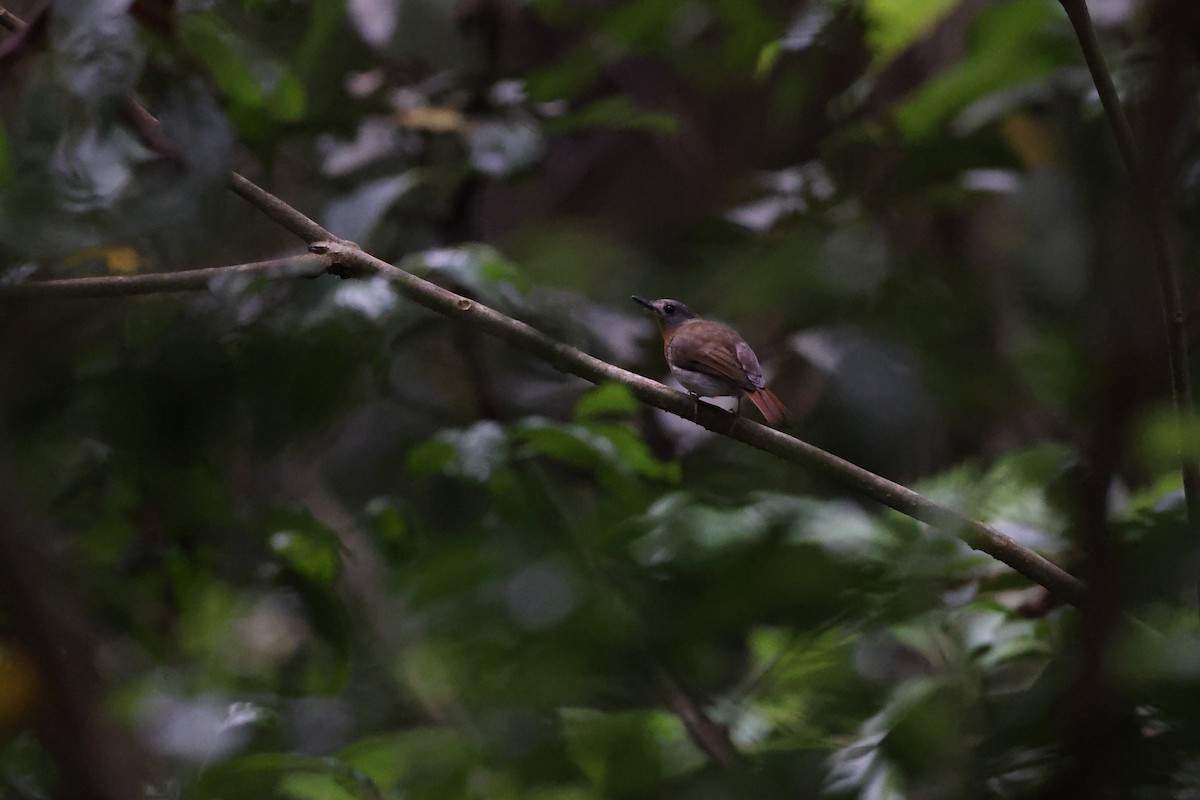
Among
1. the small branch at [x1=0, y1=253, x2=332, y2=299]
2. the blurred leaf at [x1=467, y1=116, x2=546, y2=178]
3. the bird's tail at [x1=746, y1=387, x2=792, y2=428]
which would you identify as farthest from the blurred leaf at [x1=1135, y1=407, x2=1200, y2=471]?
the blurred leaf at [x1=467, y1=116, x2=546, y2=178]

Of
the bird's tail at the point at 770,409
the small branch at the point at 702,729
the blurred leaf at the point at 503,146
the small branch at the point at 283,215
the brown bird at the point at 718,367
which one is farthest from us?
the blurred leaf at the point at 503,146

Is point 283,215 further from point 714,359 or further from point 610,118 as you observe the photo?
point 610,118

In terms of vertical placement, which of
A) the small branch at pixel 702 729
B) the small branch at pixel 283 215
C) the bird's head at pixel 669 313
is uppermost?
the small branch at pixel 283 215

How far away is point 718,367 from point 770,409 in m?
0.15

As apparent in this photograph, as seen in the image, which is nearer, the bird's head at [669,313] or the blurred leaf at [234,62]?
the blurred leaf at [234,62]

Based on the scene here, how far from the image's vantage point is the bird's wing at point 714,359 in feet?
6.84

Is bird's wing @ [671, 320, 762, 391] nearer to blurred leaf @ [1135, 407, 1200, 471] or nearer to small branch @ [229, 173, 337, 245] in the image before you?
small branch @ [229, 173, 337, 245]

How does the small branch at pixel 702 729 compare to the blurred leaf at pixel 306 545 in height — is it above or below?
above

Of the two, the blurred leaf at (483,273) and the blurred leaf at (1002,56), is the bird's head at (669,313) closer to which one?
the blurred leaf at (1002,56)

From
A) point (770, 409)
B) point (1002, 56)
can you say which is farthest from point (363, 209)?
point (1002, 56)

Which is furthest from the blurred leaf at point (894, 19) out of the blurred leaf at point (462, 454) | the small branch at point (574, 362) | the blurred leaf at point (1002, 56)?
the blurred leaf at point (462, 454)

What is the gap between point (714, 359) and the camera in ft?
6.99

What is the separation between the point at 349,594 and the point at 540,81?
4.14 ft

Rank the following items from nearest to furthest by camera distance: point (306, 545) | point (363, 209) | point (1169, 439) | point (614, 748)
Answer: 1. point (1169, 439)
2. point (614, 748)
3. point (306, 545)
4. point (363, 209)
